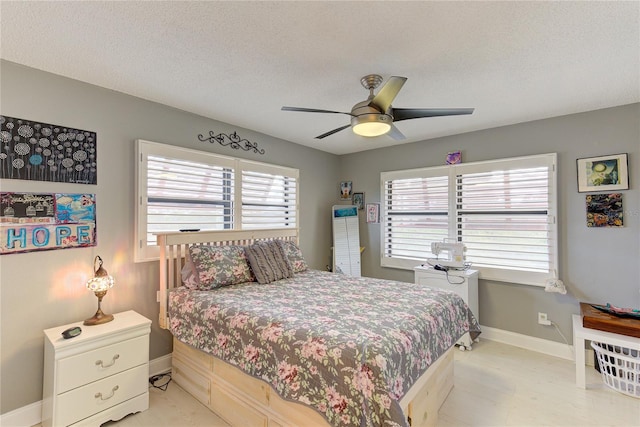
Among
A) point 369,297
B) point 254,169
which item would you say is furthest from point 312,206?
point 369,297

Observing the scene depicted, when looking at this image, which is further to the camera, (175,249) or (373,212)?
(373,212)

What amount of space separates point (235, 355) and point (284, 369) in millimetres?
463

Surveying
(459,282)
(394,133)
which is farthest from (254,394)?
(459,282)

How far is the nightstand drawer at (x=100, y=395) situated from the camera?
1.87 m

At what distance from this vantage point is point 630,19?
1.58 metres

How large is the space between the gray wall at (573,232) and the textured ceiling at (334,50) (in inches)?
11.7

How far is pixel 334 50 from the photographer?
1.88 meters

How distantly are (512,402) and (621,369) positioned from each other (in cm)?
101

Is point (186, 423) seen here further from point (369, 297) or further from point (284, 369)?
point (369, 297)

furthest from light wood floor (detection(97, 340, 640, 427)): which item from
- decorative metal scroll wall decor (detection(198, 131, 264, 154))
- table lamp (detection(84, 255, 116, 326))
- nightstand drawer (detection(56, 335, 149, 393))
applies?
decorative metal scroll wall decor (detection(198, 131, 264, 154))

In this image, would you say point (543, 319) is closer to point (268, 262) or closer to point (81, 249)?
point (268, 262)

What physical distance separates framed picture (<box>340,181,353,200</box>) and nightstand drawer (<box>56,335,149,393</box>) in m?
3.44

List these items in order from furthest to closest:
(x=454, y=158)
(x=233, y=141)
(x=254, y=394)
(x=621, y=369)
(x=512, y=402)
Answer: (x=454, y=158), (x=233, y=141), (x=621, y=369), (x=512, y=402), (x=254, y=394)

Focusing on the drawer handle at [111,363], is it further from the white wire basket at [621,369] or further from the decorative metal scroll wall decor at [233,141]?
the white wire basket at [621,369]
